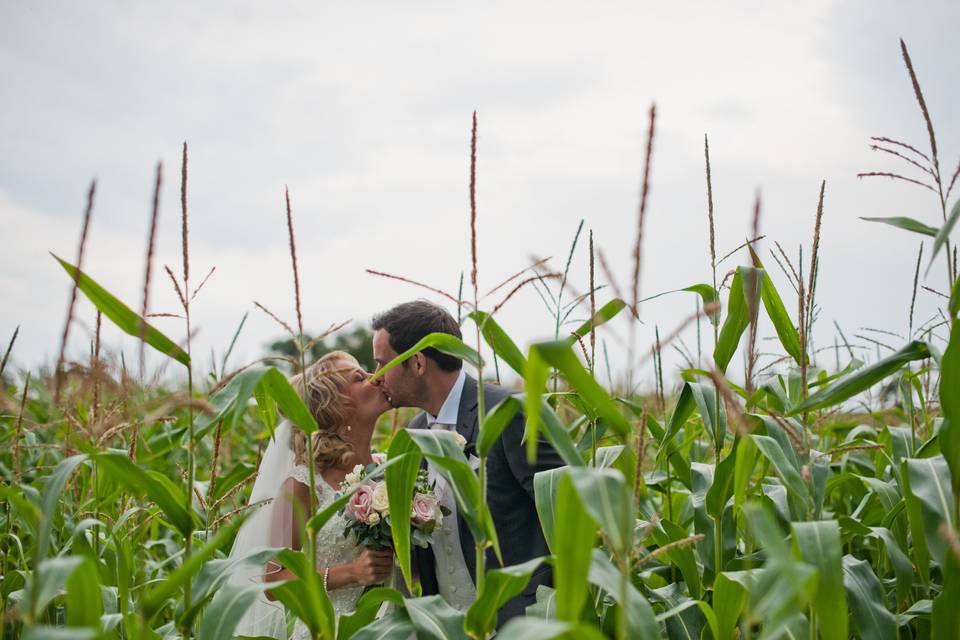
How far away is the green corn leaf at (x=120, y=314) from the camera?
1.60m

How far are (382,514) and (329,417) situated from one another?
33.8 inches

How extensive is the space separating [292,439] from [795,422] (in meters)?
2.47

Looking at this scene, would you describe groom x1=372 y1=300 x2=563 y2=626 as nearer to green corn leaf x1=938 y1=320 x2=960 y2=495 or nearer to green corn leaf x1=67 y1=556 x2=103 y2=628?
green corn leaf x1=938 y1=320 x2=960 y2=495

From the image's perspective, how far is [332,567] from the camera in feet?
12.0

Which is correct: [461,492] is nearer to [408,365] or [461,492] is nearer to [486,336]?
[486,336]

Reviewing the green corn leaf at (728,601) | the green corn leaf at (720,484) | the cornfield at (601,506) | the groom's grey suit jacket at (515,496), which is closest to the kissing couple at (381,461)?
the groom's grey suit jacket at (515,496)

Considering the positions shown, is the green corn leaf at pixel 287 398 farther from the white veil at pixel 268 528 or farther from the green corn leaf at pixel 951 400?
the white veil at pixel 268 528

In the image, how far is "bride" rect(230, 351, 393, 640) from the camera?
348 centimetres

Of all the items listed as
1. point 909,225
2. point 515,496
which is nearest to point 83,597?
point 909,225

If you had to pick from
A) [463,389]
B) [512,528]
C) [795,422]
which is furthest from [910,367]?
[463,389]

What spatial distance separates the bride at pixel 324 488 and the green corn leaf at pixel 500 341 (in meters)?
1.53

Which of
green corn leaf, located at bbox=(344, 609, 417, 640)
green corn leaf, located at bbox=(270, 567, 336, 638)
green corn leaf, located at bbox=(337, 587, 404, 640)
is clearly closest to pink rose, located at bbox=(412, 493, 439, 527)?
green corn leaf, located at bbox=(337, 587, 404, 640)

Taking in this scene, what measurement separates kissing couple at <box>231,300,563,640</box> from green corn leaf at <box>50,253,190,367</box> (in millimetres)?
1412

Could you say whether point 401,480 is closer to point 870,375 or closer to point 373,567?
point 870,375
